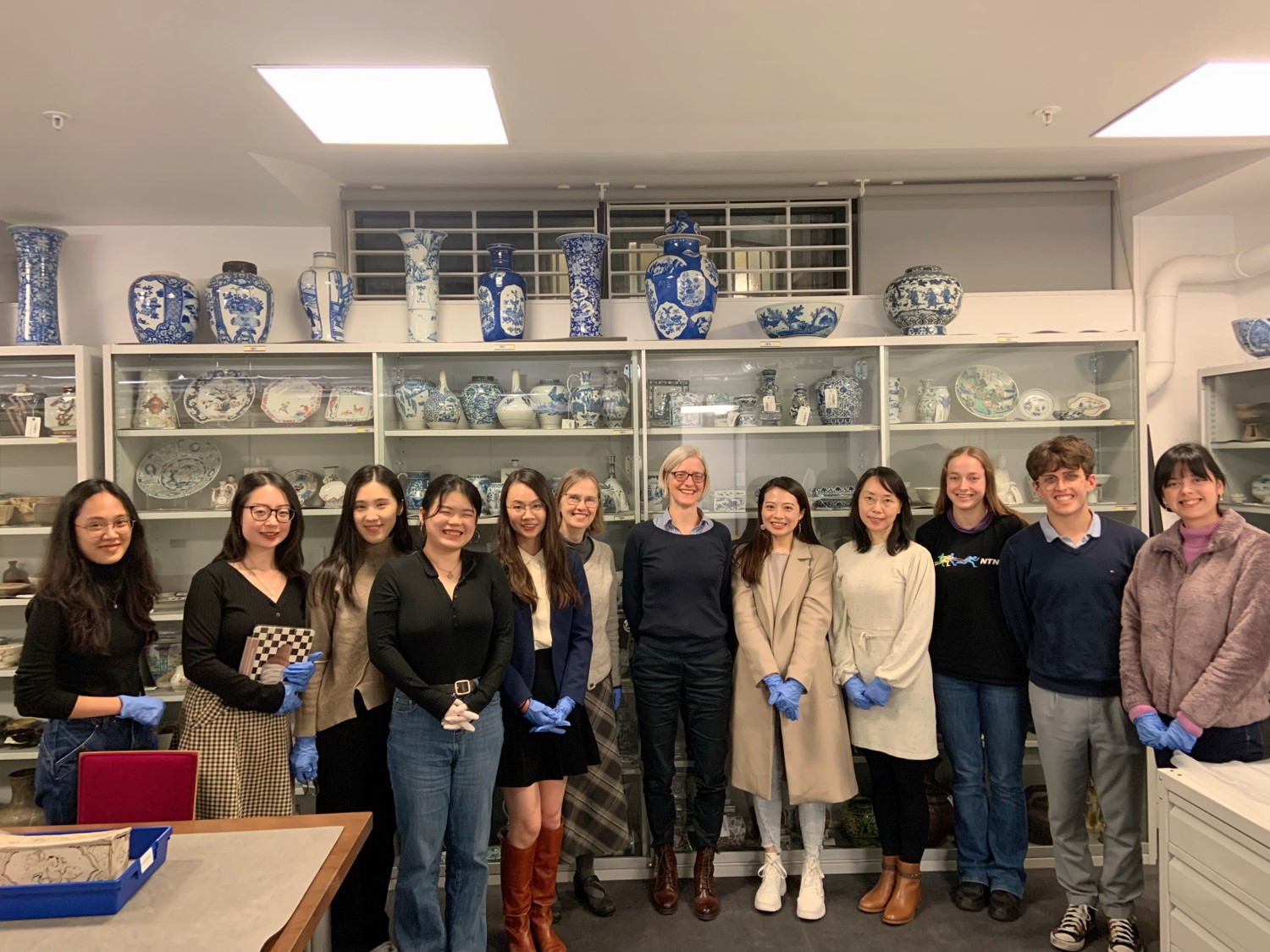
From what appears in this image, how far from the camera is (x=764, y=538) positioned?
2.95 m

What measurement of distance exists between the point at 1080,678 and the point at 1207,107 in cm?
193

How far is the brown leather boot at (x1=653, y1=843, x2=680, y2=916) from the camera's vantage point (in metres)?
2.97

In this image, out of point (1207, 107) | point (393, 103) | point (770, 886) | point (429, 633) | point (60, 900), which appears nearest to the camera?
point (60, 900)

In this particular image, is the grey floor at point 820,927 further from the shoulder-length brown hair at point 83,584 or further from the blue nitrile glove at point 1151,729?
the shoulder-length brown hair at point 83,584

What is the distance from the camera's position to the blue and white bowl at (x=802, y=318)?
336 cm

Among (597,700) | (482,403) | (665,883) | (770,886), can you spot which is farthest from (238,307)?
(770,886)

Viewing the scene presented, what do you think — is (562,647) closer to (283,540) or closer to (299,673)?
(299,673)

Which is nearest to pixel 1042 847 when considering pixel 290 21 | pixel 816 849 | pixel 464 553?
pixel 816 849

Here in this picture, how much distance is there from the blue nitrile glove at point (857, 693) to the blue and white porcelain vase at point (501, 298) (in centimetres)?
191

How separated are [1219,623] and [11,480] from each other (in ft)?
15.0

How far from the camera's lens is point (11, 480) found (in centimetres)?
360

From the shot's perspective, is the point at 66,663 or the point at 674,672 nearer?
the point at 66,663

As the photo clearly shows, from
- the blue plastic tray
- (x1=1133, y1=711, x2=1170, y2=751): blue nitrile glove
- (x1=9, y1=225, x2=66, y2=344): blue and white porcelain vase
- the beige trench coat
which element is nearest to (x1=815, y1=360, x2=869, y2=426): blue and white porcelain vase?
the beige trench coat

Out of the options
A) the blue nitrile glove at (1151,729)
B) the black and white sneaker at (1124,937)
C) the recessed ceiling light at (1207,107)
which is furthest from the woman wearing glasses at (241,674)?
the recessed ceiling light at (1207,107)
